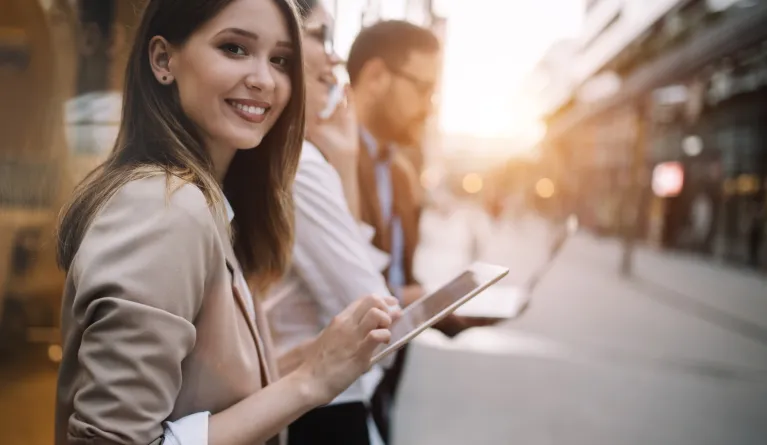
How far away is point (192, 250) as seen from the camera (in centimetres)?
75

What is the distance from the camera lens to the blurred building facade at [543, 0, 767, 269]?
2045 mm

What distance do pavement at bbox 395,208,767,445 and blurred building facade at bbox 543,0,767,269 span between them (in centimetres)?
48

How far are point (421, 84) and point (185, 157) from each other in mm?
748

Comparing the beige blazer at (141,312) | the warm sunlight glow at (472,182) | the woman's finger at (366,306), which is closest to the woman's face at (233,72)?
the beige blazer at (141,312)

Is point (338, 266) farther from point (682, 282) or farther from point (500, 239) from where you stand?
point (682, 282)

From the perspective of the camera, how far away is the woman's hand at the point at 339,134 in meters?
1.25

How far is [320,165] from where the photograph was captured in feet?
4.00

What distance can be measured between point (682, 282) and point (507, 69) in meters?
8.29

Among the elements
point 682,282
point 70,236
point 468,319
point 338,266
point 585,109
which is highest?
point 585,109

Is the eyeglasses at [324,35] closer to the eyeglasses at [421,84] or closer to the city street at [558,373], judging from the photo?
the eyeglasses at [421,84]

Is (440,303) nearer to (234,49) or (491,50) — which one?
(234,49)

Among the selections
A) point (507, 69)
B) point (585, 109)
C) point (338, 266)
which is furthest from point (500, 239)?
point (338, 266)

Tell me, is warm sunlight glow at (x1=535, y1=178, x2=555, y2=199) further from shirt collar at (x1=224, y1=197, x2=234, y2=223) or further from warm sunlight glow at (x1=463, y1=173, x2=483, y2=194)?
shirt collar at (x1=224, y1=197, x2=234, y2=223)

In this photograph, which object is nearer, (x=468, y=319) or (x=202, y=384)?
(x=202, y=384)
